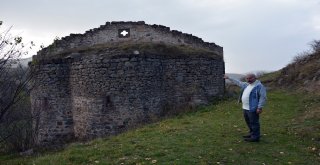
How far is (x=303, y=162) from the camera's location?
8.70 meters

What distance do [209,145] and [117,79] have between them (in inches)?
252

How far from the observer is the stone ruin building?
15414 mm

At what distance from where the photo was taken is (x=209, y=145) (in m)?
9.84

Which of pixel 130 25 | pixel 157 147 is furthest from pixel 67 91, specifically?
pixel 157 147

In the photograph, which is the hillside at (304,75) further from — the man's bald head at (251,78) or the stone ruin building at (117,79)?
the man's bald head at (251,78)

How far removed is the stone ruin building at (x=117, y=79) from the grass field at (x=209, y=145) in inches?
81.3

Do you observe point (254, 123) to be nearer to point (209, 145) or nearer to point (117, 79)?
point (209, 145)

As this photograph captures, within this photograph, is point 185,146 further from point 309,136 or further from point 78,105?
point 78,105

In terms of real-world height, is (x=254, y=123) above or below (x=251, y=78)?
below

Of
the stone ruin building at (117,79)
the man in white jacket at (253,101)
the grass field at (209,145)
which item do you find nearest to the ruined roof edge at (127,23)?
the stone ruin building at (117,79)

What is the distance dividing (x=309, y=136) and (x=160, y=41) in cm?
915

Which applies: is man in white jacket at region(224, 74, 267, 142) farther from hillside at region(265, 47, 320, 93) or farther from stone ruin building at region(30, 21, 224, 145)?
hillside at region(265, 47, 320, 93)

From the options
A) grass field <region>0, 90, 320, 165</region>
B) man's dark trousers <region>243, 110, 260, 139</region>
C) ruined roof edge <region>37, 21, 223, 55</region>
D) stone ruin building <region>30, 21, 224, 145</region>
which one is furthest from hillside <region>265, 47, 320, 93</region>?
man's dark trousers <region>243, 110, 260, 139</region>

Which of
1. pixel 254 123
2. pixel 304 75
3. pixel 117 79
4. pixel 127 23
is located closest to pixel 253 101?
pixel 254 123
